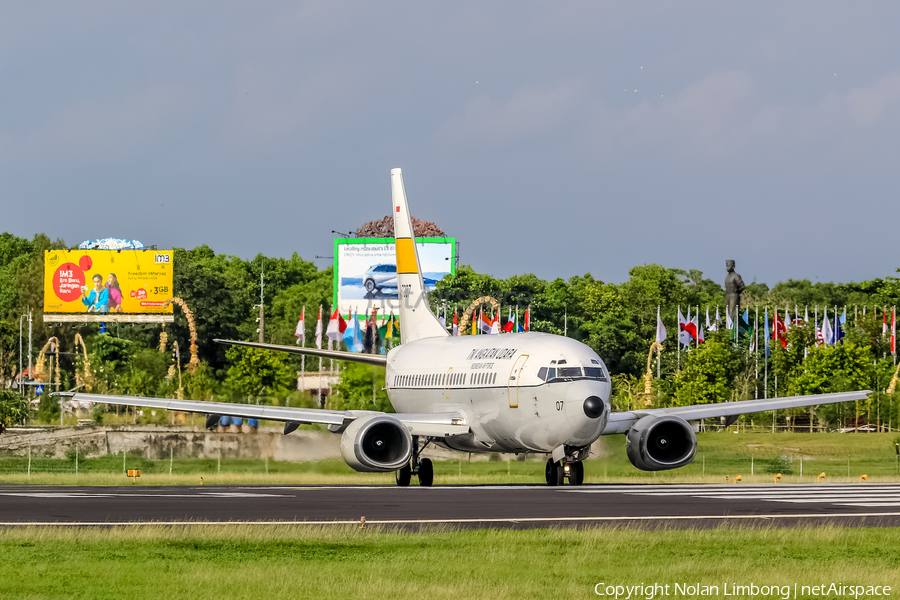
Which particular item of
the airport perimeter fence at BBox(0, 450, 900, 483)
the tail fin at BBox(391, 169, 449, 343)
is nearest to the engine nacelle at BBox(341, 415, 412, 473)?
the airport perimeter fence at BBox(0, 450, 900, 483)

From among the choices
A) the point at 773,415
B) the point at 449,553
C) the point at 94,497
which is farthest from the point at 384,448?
the point at 773,415

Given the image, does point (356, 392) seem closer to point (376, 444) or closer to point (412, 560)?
point (376, 444)

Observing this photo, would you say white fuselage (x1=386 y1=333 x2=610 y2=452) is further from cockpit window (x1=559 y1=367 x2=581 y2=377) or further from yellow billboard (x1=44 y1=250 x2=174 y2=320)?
yellow billboard (x1=44 y1=250 x2=174 y2=320)

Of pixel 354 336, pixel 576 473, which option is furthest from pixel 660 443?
pixel 354 336

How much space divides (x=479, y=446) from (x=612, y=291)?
4726 inches

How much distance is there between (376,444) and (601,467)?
9.12 metres

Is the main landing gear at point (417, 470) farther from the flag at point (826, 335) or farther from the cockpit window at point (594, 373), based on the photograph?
the flag at point (826, 335)

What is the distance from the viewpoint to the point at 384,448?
3719 cm

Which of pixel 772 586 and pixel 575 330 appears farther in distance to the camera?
pixel 575 330

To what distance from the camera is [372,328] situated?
13175cm

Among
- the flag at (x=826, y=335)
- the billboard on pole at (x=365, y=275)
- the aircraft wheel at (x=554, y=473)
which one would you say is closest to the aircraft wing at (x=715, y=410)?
the aircraft wheel at (x=554, y=473)

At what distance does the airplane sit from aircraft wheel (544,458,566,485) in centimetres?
3

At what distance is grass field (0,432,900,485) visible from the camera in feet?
153

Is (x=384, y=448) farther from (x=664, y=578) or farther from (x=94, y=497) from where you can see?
(x=664, y=578)
